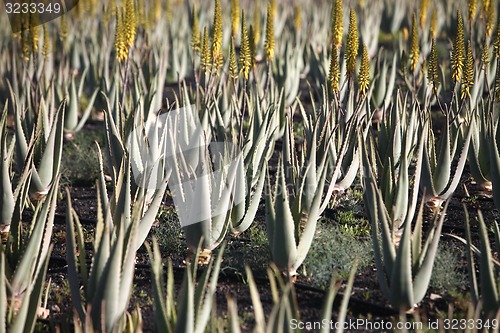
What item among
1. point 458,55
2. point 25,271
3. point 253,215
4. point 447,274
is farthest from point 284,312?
point 458,55

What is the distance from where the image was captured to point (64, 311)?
3.69m

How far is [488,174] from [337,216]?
113 centimetres

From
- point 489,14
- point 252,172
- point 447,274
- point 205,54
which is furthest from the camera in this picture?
point 489,14

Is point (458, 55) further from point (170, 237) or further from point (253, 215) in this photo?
point (170, 237)

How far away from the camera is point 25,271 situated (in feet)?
11.1

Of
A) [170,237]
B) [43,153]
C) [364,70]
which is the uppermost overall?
[364,70]

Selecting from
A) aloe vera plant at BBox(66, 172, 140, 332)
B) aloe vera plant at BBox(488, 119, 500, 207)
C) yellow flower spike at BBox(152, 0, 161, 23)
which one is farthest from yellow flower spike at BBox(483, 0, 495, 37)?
yellow flower spike at BBox(152, 0, 161, 23)

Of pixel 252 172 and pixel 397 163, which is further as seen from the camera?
pixel 397 163

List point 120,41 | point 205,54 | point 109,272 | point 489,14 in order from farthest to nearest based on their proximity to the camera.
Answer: point 489,14 < point 120,41 < point 205,54 < point 109,272

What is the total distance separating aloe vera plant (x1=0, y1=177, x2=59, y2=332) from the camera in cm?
297

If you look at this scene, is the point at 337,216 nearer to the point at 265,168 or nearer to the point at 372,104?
the point at 265,168

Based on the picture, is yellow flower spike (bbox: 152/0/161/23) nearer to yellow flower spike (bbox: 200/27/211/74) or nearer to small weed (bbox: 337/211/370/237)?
yellow flower spike (bbox: 200/27/211/74)

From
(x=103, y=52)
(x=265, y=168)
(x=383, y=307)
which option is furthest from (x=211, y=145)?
(x=103, y=52)

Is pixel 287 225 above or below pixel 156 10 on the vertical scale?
below
